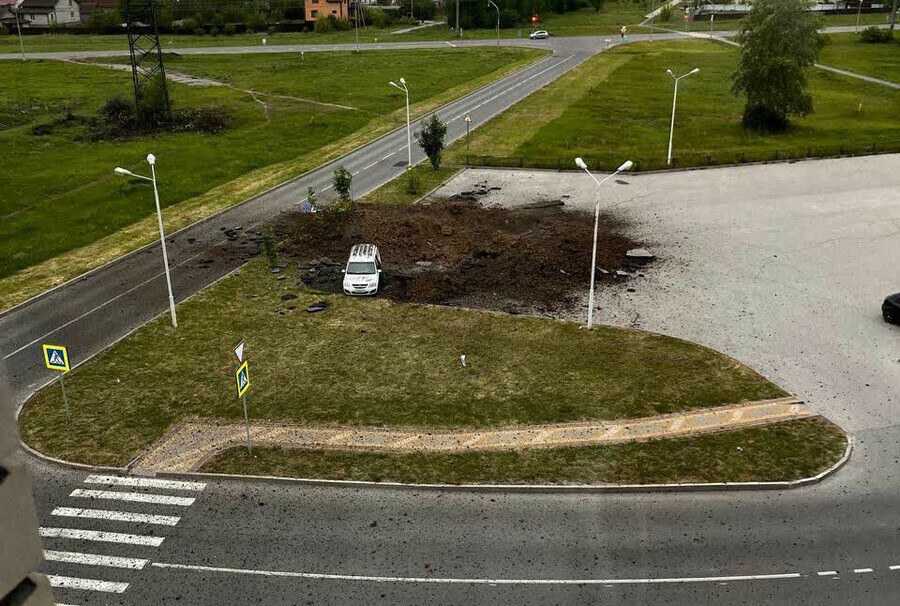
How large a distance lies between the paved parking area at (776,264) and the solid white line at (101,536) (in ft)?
69.5

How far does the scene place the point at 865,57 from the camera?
10119cm

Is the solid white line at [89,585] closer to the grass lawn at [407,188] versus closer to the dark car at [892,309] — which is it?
the dark car at [892,309]

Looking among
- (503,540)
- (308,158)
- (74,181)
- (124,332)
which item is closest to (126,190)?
(74,181)

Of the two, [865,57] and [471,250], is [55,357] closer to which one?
[471,250]

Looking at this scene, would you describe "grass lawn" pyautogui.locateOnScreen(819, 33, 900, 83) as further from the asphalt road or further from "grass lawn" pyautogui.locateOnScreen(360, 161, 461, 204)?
the asphalt road

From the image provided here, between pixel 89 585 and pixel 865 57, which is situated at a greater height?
pixel 865 57

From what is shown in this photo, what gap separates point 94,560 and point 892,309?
104ft

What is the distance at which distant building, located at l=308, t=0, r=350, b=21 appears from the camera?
446 feet

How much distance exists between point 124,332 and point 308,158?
32.8 metres

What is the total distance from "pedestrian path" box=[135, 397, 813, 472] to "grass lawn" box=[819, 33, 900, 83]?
266 ft

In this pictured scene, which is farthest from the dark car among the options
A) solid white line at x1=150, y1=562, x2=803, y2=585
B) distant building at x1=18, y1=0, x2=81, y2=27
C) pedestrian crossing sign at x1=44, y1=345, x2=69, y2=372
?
distant building at x1=18, y1=0, x2=81, y2=27

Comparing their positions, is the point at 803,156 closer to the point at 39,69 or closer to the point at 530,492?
the point at 530,492

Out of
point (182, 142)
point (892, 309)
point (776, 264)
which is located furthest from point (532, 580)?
point (182, 142)

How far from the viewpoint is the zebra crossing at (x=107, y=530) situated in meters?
19.1
